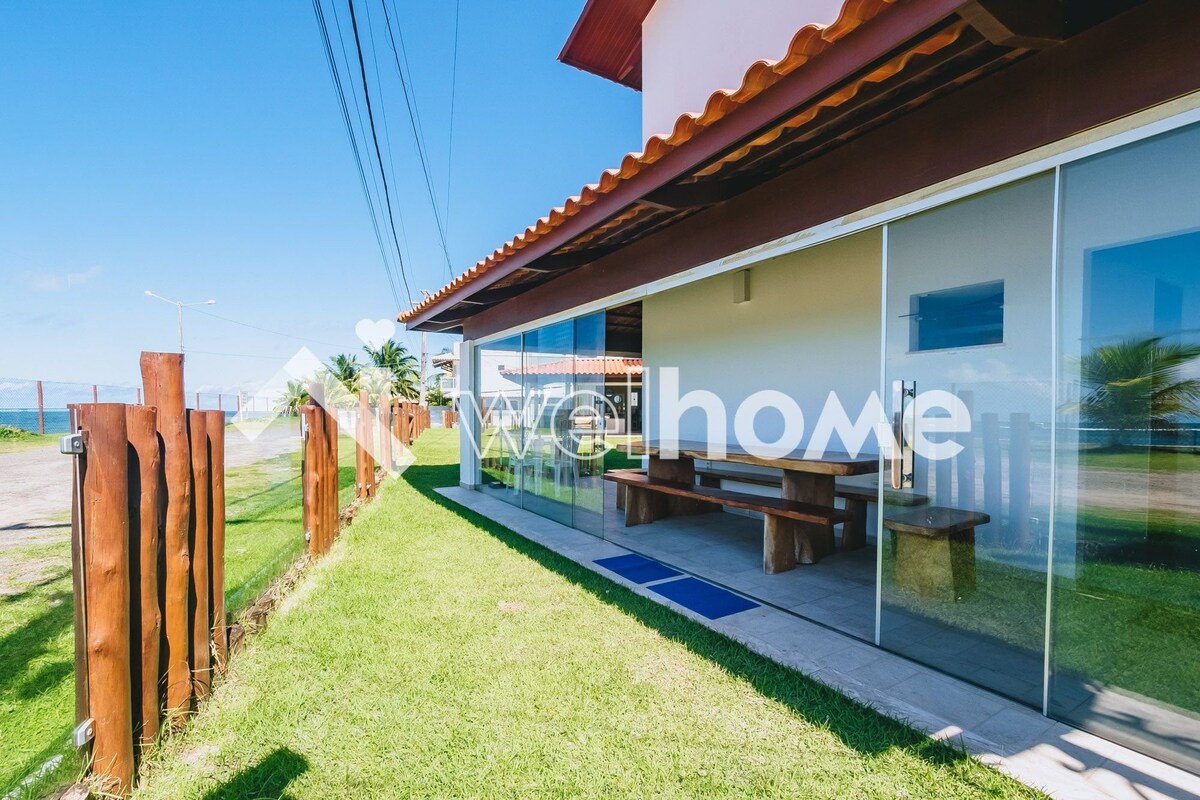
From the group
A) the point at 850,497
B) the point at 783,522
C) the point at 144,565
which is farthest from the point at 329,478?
the point at 850,497

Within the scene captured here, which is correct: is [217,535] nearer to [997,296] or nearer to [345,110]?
[997,296]

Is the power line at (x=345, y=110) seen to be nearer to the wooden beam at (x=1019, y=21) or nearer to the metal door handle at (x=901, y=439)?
the wooden beam at (x=1019, y=21)

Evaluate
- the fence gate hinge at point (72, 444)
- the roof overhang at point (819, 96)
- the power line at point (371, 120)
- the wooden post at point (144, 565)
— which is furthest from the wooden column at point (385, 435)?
the fence gate hinge at point (72, 444)

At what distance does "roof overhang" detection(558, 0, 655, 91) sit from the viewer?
332 inches

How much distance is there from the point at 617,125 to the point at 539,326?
15186 mm

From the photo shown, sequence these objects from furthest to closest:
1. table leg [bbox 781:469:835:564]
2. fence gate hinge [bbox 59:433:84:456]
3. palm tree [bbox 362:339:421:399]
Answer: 1. palm tree [bbox 362:339:421:399]
2. table leg [bbox 781:469:835:564]
3. fence gate hinge [bbox 59:433:84:456]

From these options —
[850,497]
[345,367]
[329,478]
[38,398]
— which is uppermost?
[345,367]

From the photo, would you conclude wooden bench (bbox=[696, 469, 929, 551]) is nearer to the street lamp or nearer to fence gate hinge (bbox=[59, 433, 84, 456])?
fence gate hinge (bbox=[59, 433, 84, 456])

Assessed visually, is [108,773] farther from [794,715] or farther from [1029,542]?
[1029,542]

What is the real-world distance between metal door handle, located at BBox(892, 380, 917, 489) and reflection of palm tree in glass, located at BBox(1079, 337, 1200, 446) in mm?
833

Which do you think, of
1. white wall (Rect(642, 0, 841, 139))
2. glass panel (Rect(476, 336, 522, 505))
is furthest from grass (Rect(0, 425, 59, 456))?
white wall (Rect(642, 0, 841, 139))

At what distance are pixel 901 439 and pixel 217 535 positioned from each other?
3815mm

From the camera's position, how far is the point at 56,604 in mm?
3938

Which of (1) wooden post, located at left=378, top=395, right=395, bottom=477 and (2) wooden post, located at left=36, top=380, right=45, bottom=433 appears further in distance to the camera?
(1) wooden post, located at left=378, top=395, right=395, bottom=477
